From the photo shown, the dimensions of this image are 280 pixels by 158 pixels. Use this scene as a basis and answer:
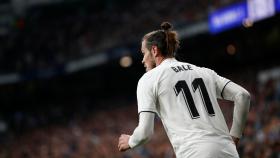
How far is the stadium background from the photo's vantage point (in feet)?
68.9

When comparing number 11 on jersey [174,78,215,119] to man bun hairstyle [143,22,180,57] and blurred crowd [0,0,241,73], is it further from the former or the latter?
blurred crowd [0,0,241,73]

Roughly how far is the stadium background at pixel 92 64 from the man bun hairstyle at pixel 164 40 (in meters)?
12.7

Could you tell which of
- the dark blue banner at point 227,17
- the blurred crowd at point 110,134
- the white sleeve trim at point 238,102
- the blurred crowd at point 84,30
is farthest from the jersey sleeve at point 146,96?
the blurred crowd at point 84,30

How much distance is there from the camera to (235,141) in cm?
346

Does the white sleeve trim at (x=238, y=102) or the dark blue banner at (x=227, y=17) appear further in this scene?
the dark blue banner at (x=227, y=17)

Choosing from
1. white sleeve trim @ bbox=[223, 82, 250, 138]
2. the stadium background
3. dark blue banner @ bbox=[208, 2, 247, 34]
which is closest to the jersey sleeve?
white sleeve trim @ bbox=[223, 82, 250, 138]

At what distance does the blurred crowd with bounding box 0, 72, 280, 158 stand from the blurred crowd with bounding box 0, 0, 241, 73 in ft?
10.1

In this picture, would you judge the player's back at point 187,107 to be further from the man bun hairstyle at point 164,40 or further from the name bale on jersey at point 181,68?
the man bun hairstyle at point 164,40

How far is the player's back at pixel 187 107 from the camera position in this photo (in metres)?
3.19

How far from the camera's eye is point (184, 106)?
3.22 m

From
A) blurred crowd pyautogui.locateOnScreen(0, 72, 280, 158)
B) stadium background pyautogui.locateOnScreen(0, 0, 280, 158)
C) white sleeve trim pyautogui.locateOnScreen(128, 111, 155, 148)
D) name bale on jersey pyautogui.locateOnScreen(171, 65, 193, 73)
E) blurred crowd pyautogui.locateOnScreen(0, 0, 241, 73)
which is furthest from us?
blurred crowd pyautogui.locateOnScreen(0, 0, 241, 73)

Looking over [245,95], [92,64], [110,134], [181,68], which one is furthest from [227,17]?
[181,68]

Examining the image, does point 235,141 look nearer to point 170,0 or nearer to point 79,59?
point 170,0

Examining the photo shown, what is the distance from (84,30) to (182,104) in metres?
24.9
